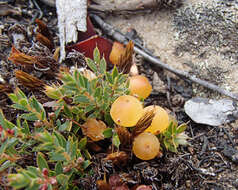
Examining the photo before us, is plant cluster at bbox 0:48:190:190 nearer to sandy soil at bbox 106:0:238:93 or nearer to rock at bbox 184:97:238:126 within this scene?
rock at bbox 184:97:238:126

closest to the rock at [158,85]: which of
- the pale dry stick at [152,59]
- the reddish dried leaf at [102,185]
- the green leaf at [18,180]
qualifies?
the pale dry stick at [152,59]

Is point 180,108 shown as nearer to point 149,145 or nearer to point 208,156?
point 208,156

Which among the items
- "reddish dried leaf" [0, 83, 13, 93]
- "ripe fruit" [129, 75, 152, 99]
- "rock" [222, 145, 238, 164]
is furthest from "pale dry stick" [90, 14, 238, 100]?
"reddish dried leaf" [0, 83, 13, 93]

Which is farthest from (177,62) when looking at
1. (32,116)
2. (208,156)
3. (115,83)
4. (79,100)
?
(32,116)

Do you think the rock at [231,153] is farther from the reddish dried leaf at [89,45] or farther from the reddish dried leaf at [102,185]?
the reddish dried leaf at [89,45]

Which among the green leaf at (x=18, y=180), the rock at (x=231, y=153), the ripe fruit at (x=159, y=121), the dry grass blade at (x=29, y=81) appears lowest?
the rock at (x=231, y=153)

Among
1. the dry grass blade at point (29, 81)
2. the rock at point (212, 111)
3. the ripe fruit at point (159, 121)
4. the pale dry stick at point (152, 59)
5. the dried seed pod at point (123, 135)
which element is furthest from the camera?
the pale dry stick at point (152, 59)
